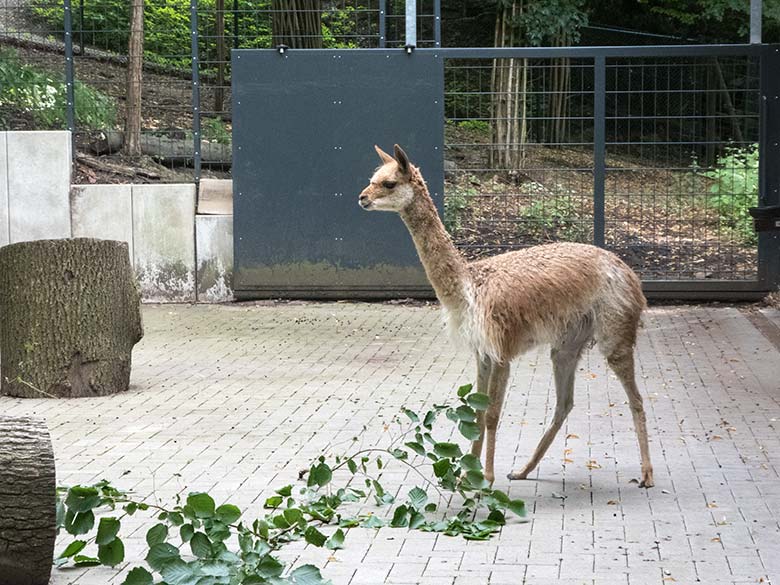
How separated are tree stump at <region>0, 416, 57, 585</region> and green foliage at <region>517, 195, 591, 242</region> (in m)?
10.6

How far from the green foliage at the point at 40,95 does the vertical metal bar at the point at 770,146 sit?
25.8 feet

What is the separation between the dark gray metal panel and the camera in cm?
1483

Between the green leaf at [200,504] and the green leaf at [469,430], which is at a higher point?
the green leaf at [469,430]

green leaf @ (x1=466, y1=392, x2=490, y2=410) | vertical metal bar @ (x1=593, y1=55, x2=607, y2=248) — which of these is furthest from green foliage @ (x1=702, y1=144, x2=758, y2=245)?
green leaf @ (x1=466, y1=392, x2=490, y2=410)

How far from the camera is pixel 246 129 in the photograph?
48.9ft

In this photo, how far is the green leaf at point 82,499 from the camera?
558 centimetres

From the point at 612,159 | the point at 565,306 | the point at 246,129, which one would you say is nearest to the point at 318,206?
the point at 246,129

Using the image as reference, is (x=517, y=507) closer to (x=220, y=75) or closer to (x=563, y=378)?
(x=563, y=378)

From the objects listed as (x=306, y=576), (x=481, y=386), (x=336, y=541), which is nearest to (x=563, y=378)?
(x=481, y=386)

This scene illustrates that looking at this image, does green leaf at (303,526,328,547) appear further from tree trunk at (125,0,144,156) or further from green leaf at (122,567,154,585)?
tree trunk at (125,0,144,156)

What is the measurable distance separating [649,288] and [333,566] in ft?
31.5

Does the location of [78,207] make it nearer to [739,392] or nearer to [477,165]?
[477,165]

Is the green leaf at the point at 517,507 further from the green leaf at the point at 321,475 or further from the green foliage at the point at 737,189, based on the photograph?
the green foliage at the point at 737,189

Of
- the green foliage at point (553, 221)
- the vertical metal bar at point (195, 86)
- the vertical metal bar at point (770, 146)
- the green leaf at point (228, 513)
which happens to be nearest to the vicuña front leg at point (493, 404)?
the green leaf at point (228, 513)
